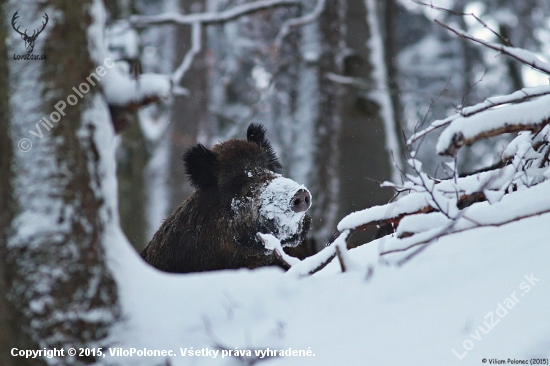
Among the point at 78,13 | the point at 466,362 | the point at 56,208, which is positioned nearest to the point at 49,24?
the point at 78,13

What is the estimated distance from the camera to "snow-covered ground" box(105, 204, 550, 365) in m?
1.95

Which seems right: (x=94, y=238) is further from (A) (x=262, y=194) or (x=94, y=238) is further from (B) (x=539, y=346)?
(A) (x=262, y=194)

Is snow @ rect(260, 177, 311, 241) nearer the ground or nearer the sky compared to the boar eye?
nearer the ground

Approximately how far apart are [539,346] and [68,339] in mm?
1718

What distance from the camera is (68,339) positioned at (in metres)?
2.29

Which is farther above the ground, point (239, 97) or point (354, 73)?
point (239, 97)

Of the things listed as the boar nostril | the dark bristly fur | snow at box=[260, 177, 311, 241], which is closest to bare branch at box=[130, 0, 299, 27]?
the dark bristly fur

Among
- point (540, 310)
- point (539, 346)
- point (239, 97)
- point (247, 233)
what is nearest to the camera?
point (539, 346)

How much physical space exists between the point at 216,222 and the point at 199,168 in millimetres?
514
